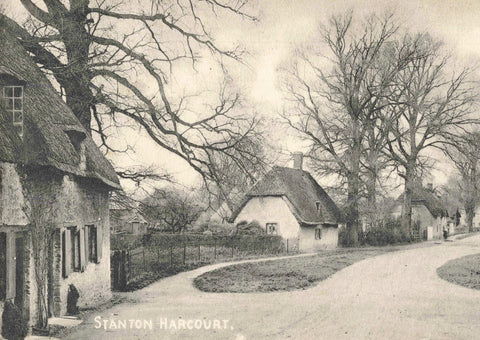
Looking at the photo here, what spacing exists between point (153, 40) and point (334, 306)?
9.34 metres

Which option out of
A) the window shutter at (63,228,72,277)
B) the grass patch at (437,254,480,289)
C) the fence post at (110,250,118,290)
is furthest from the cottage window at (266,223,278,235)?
the window shutter at (63,228,72,277)

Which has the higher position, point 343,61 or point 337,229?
point 343,61

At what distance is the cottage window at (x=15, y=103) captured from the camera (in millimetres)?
9852

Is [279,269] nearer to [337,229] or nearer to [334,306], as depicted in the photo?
[334,306]

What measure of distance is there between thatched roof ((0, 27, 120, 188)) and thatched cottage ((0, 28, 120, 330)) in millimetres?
18

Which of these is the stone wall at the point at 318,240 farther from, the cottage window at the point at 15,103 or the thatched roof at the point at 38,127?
the cottage window at the point at 15,103

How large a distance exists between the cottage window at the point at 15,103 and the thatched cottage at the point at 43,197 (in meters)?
0.02

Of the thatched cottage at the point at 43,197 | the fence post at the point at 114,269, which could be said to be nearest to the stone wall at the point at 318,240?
the fence post at the point at 114,269

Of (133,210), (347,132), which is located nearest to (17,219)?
(133,210)

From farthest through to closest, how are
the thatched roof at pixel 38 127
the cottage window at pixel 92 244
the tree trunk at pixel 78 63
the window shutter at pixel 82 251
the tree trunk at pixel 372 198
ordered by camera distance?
the tree trunk at pixel 372 198, the tree trunk at pixel 78 63, the cottage window at pixel 92 244, the window shutter at pixel 82 251, the thatched roof at pixel 38 127

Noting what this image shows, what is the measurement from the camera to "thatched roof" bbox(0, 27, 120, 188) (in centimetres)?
944

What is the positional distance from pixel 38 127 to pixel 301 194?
29.4 m

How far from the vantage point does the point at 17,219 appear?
952 centimetres

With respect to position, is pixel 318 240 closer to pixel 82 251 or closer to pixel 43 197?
pixel 82 251
